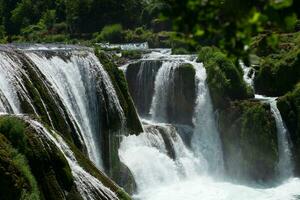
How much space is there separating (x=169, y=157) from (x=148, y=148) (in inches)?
54.8

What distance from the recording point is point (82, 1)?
6291cm

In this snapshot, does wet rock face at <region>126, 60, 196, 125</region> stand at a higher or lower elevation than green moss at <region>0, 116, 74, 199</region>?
lower

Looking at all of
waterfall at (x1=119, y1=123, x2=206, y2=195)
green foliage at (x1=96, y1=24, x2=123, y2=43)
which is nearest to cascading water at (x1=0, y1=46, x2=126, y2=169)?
waterfall at (x1=119, y1=123, x2=206, y2=195)

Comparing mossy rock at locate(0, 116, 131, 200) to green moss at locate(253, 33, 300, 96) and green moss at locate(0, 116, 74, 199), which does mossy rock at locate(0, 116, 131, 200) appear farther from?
green moss at locate(253, 33, 300, 96)

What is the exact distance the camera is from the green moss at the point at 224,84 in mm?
29344

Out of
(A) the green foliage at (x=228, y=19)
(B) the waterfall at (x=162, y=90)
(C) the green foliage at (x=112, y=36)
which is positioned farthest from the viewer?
(C) the green foliage at (x=112, y=36)

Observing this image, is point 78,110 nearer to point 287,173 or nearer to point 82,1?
point 287,173

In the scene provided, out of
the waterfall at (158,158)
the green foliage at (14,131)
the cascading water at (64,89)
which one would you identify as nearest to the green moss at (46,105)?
the cascading water at (64,89)

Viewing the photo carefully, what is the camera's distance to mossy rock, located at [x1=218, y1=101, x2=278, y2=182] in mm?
27219

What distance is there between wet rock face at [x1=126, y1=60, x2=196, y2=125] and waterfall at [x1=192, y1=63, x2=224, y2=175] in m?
0.36

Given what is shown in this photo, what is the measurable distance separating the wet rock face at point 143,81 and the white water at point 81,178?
1677 cm

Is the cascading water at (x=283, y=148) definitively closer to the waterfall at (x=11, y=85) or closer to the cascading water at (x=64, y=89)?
the cascading water at (x=64, y=89)

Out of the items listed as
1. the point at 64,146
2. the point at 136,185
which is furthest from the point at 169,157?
the point at 64,146

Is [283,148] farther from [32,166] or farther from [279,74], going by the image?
[32,166]
